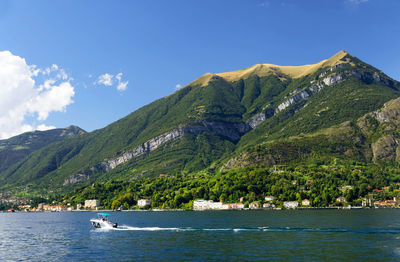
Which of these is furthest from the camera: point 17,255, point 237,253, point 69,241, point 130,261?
point 69,241

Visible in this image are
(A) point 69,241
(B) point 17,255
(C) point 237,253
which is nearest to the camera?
(C) point 237,253

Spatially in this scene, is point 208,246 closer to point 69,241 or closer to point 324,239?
point 324,239

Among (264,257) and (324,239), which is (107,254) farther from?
(324,239)

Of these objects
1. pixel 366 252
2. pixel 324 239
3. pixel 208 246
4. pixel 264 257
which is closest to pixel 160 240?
pixel 208 246

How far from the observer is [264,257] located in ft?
210

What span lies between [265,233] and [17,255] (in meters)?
59.1

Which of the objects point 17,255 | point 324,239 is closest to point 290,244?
point 324,239

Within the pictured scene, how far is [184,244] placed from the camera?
267ft

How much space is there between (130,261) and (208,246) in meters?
20.2

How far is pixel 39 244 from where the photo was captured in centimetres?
9094

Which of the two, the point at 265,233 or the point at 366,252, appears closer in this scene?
the point at 366,252

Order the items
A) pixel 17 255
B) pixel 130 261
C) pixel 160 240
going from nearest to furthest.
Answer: pixel 130 261, pixel 17 255, pixel 160 240

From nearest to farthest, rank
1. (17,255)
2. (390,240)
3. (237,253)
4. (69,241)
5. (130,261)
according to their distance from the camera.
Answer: (130,261) < (237,253) < (17,255) < (390,240) < (69,241)

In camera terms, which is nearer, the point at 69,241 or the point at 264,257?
the point at 264,257
